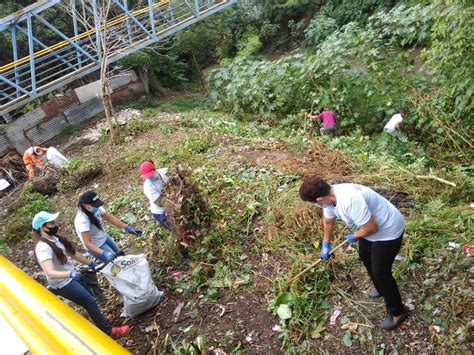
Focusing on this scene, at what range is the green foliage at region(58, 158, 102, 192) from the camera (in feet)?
27.0

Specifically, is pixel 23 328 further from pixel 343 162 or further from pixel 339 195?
pixel 343 162

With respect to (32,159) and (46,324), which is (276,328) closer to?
(46,324)

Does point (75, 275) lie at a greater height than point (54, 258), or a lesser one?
lesser

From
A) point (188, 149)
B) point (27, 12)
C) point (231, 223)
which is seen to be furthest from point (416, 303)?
point (27, 12)

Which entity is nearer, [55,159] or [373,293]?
[373,293]

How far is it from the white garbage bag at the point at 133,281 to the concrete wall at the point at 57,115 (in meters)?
10.1

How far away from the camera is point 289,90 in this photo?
9.77m

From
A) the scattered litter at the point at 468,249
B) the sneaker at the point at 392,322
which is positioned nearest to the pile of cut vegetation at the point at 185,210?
the sneaker at the point at 392,322

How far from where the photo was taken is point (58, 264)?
146 inches

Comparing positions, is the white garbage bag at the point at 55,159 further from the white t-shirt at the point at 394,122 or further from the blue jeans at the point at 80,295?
the white t-shirt at the point at 394,122

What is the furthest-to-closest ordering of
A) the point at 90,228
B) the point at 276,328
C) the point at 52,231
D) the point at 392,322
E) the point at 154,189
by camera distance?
1. the point at 154,189
2. the point at 90,228
3. the point at 52,231
4. the point at 276,328
5. the point at 392,322

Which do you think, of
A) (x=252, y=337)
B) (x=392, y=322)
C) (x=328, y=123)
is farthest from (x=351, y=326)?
(x=328, y=123)

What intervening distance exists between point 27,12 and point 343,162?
9.84m

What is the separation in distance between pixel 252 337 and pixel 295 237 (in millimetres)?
1285
